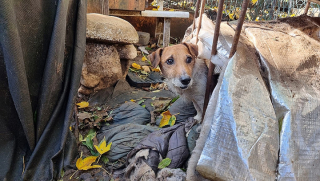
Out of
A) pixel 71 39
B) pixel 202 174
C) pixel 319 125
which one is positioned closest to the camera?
pixel 202 174

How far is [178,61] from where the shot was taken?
2924 mm

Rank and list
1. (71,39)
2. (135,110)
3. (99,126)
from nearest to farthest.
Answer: (71,39), (99,126), (135,110)

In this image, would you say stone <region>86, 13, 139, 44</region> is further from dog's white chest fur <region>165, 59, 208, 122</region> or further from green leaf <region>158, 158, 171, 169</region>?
green leaf <region>158, 158, 171, 169</region>

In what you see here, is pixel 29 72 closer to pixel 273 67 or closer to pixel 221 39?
pixel 221 39

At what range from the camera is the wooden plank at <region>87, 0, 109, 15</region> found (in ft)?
14.7

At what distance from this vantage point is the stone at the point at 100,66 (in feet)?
12.1

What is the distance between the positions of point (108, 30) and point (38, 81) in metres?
1.78

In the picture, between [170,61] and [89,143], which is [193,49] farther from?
[89,143]

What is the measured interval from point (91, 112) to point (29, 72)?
5.44ft

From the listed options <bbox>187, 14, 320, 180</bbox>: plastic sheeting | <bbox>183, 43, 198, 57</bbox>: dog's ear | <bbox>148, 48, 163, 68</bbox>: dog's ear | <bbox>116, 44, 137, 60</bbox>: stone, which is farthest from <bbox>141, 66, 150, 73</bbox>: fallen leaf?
<bbox>187, 14, 320, 180</bbox>: plastic sheeting

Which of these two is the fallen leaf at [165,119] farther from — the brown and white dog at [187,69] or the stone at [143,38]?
the stone at [143,38]

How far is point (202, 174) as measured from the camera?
5.04 feet

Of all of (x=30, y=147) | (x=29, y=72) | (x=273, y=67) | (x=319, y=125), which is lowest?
(x=30, y=147)

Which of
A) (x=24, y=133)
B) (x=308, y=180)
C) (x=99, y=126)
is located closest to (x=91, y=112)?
(x=99, y=126)
